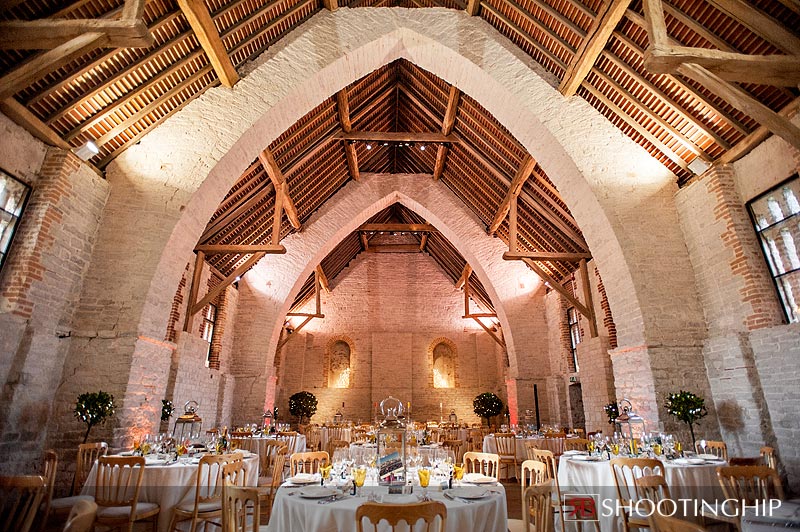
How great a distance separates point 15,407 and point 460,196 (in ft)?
31.1

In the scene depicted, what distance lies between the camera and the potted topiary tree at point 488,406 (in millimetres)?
12430

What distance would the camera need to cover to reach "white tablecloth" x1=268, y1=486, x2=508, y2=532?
2307mm

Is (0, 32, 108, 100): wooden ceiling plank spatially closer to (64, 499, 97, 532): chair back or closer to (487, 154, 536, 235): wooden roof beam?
(64, 499, 97, 532): chair back

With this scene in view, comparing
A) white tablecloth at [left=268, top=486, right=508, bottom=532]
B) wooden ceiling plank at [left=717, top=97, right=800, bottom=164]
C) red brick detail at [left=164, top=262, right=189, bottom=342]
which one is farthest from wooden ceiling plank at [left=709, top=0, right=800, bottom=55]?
red brick detail at [left=164, top=262, right=189, bottom=342]

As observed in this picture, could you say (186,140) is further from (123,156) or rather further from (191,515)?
(191,515)

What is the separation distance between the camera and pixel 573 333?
9.97 metres

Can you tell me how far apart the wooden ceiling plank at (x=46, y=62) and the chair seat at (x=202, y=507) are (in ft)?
13.2

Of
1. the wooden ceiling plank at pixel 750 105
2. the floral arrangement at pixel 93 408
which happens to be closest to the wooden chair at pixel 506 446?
the wooden ceiling plank at pixel 750 105

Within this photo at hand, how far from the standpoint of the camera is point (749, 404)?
181 inches

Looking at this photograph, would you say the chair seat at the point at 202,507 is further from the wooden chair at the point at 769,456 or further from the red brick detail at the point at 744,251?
the red brick detail at the point at 744,251

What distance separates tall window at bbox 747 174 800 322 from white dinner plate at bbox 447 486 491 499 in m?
4.30

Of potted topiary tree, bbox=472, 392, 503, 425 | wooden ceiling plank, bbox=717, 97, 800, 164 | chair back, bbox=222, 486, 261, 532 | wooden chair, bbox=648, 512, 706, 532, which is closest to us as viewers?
Result: wooden chair, bbox=648, 512, 706, 532

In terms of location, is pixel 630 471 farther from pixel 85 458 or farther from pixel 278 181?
pixel 278 181

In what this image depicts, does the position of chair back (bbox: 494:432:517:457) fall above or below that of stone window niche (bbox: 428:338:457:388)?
below
